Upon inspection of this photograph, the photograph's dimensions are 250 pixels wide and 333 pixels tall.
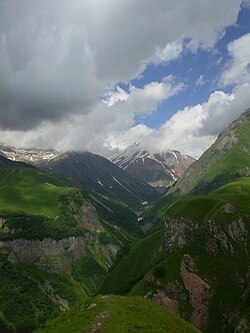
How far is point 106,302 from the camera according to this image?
74.4 meters

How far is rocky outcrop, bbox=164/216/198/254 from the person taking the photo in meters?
171

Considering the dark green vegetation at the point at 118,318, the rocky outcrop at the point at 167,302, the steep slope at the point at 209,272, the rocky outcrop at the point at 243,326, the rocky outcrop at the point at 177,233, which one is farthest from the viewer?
the rocky outcrop at the point at 177,233

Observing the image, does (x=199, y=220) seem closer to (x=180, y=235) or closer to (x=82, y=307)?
(x=180, y=235)

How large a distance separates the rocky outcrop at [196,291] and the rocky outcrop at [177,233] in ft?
61.7

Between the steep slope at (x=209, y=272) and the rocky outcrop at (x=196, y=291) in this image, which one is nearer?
the steep slope at (x=209, y=272)

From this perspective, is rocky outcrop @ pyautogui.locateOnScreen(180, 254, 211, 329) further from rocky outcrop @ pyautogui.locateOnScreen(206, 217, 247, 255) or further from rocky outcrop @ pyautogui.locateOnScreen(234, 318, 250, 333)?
rocky outcrop @ pyautogui.locateOnScreen(234, 318, 250, 333)

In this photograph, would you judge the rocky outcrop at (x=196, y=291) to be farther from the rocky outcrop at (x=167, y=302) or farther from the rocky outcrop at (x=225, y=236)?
the rocky outcrop at (x=225, y=236)

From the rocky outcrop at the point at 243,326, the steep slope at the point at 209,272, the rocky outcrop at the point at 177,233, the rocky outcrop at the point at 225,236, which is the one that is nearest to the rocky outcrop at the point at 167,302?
the steep slope at the point at 209,272

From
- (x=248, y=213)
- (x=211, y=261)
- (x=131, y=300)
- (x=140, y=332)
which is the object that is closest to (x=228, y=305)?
(x=211, y=261)

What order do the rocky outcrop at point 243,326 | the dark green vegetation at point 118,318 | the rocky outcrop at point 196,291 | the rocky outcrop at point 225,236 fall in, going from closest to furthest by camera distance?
the dark green vegetation at point 118,318 → the rocky outcrop at point 243,326 → the rocky outcrop at point 196,291 → the rocky outcrop at point 225,236

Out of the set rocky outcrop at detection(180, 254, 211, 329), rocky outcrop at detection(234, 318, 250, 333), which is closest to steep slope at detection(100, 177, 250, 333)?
rocky outcrop at detection(180, 254, 211, 329)

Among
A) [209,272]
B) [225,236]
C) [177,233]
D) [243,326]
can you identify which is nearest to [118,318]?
[243,326]

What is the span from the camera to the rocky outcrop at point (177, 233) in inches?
6732

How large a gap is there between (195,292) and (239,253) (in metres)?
23.3
